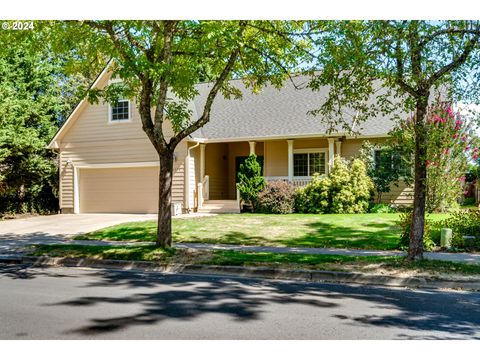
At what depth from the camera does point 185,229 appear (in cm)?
1464

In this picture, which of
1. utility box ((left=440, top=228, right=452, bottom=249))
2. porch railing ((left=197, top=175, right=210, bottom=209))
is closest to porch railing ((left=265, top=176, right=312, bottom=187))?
porch railing ((left=197, top=175, right=210, bottom=209))

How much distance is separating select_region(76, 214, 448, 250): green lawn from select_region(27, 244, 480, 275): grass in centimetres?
203

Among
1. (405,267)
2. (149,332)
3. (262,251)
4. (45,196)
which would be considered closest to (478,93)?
(405,267)

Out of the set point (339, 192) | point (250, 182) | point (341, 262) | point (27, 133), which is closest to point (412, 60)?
point (341, 262)

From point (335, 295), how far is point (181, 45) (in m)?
6.94

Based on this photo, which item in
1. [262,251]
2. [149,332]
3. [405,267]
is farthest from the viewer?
[262,251]

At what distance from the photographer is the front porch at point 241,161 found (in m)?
20.3

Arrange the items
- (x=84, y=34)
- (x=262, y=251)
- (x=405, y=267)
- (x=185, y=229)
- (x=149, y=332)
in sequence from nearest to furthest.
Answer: (x=149, y=332), (x=405, y=267), (x=84, y=34), (x=262, y=251), (x=185, y=229)

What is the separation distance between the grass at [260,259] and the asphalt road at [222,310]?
1.05 metres

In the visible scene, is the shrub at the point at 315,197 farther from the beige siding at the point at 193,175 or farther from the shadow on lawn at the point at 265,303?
the shadow on lawn at the point at 265,303

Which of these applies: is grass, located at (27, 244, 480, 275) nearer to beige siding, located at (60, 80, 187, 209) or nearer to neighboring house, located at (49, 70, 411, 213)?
neighboring house, located at (49, 70, 411, 213)

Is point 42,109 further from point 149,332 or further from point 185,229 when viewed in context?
point 149,332

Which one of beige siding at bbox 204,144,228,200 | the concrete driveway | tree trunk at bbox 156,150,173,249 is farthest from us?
beige siding at bbox 204,144,228,200

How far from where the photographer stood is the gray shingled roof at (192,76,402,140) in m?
20.1
